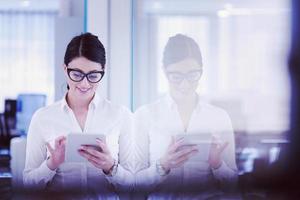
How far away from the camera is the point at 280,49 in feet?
6.39

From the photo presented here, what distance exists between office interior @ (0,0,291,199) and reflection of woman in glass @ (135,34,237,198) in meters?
0.03

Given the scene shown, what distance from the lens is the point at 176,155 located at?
1.77 m

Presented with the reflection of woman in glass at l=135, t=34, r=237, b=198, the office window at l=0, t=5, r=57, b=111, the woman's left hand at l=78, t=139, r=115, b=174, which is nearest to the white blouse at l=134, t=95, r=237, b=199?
the reflection of woman in glass at l=135, t=34, r=237, b=198

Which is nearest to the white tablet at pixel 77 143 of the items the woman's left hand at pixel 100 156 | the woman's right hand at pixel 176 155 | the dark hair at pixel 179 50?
the woman's left hand at pixel 100 156

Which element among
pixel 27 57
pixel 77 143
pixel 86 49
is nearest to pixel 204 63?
pixel 86 49

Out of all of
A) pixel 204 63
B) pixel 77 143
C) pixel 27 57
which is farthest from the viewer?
pixel 27 57

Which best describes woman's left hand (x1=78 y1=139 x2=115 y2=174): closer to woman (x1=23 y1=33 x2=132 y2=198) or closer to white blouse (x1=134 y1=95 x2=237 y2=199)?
woman (x1=23 y1=33 x2=132 y2=198)

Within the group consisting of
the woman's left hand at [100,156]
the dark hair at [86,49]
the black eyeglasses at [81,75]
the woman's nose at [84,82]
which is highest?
the dark hair at [86,49]

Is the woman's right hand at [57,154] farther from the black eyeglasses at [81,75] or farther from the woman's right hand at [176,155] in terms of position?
the woman's right hand at [176,155]

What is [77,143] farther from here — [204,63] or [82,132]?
[204,63]

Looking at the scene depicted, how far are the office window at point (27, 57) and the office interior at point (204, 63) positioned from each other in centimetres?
2

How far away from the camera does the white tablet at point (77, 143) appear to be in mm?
1723

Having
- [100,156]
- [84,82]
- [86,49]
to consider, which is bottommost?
[100,156]

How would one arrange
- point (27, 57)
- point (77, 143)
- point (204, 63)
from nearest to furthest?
point (77, 143), point (204, 63), point (27, 57)
